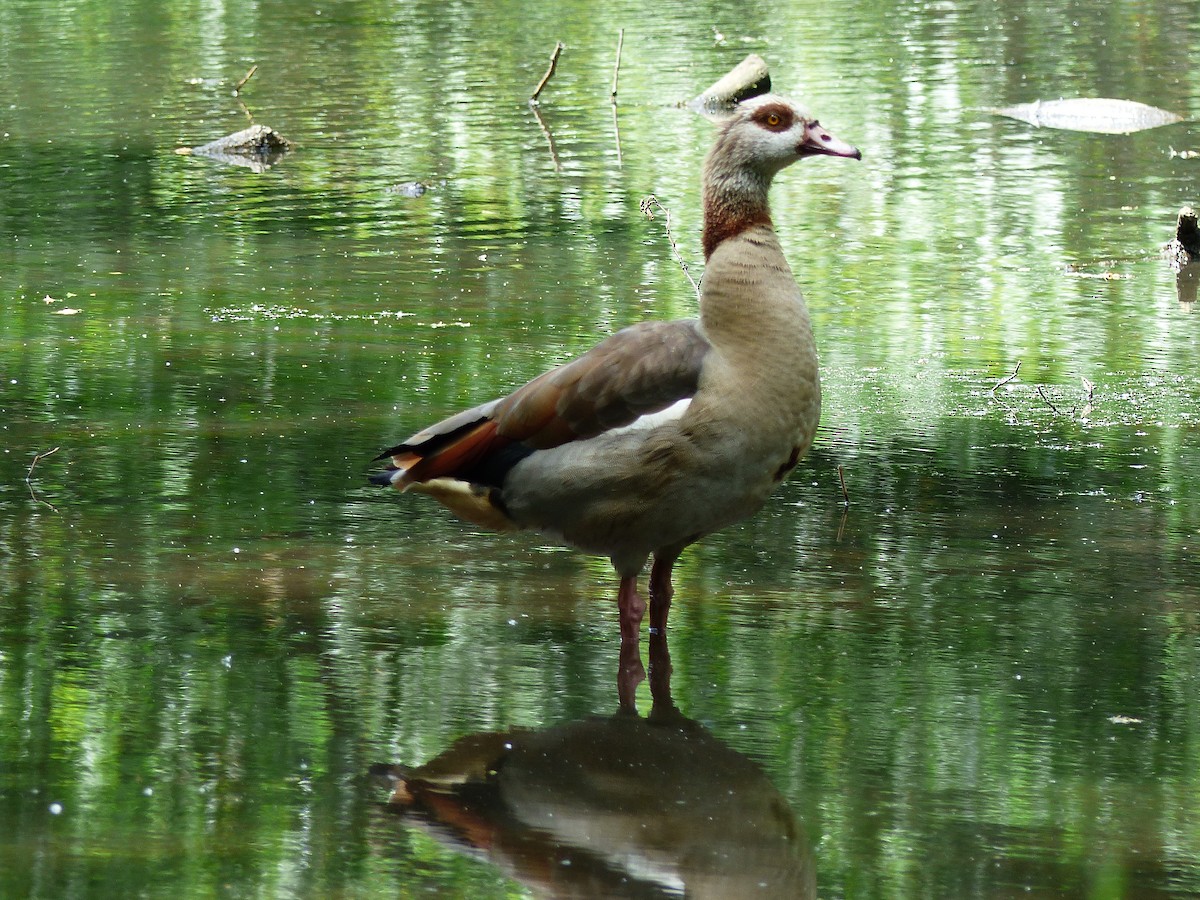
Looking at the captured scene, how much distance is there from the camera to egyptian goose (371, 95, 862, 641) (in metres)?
6.05

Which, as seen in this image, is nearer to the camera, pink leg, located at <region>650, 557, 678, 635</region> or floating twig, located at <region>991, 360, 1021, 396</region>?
pink leg, located at <region>650, 557, 678, 635</region>

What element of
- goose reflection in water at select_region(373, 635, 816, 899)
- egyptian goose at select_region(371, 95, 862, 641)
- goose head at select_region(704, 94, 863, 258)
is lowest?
goose reflection in water at select_region(373, 635, 816, 899)

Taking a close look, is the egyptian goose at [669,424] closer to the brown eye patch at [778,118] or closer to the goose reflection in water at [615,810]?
the brown eye patch at [778,118]

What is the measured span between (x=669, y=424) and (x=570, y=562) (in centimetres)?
152

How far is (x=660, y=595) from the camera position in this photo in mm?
6555

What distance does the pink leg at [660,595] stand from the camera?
257 inches

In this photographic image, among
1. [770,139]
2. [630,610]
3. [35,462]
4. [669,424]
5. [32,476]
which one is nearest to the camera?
[669,424]

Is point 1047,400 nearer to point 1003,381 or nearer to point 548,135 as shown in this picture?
point 1003,381

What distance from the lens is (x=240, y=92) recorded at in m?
22.3

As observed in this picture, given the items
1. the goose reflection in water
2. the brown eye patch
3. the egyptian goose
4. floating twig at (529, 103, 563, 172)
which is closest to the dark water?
the goose reflection in water

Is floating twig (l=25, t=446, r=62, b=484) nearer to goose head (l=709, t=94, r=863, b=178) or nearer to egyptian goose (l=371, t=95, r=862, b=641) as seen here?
egyptian goose (l=371, t=95, r=862, b=641)

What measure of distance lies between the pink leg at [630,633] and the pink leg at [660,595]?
11 centimetres

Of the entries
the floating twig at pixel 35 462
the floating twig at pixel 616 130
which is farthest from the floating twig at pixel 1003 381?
the floating twig at pixel 616 130

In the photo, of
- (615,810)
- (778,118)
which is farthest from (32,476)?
(615,810)
